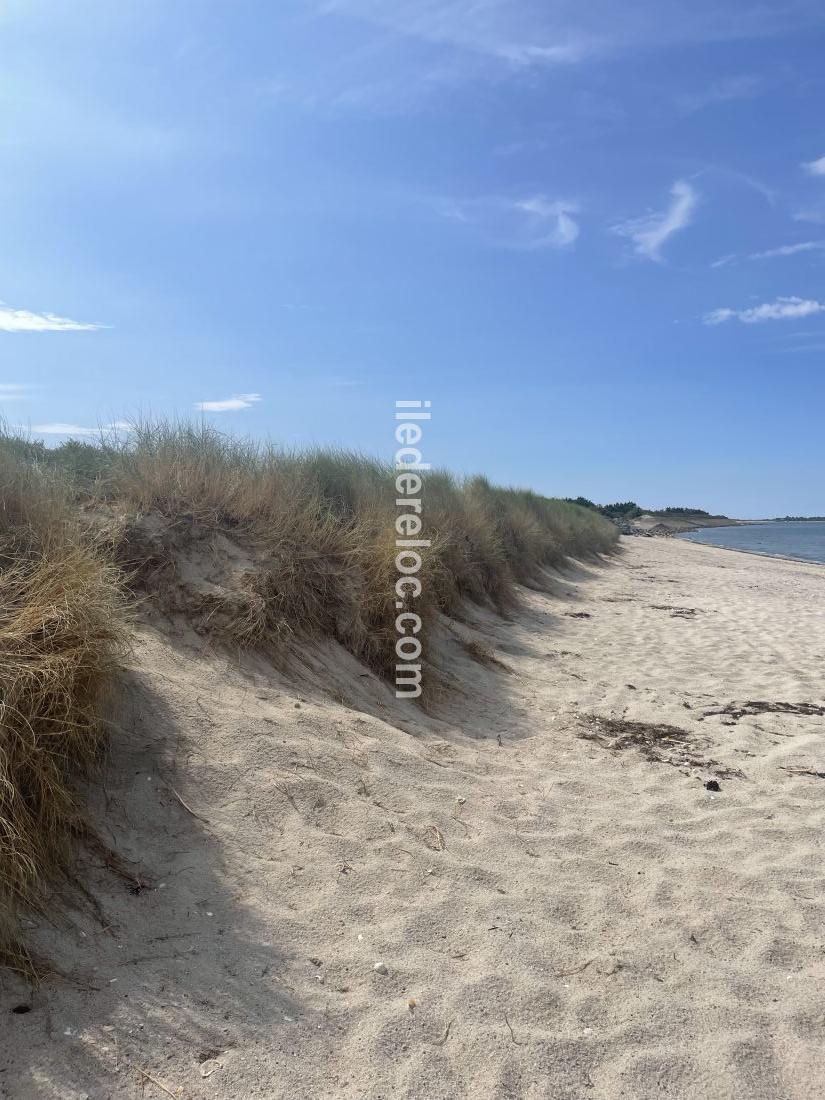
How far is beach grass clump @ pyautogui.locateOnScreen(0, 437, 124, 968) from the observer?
7.66 feet

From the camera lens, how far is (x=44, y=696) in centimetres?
267

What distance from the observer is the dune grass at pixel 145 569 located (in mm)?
2555

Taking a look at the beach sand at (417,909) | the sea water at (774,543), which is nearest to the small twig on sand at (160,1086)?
the beach sand at (417,909)

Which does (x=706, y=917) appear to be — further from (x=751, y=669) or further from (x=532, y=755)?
(x=751, y=669)

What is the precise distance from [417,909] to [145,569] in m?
2.92

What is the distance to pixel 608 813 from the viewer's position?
377cm

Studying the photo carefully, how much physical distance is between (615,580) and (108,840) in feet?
48.0

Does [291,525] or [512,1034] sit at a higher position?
[291,525]

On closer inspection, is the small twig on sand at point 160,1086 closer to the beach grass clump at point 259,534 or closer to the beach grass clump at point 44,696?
the beach grass clump at point 44,696

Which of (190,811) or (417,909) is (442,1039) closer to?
(417,909)

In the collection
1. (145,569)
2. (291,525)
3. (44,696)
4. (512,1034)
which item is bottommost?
(512,1034)

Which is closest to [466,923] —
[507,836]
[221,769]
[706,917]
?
[507,836]

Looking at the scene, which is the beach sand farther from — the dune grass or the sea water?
the sea water

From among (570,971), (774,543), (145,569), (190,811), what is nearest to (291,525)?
(145,569)
